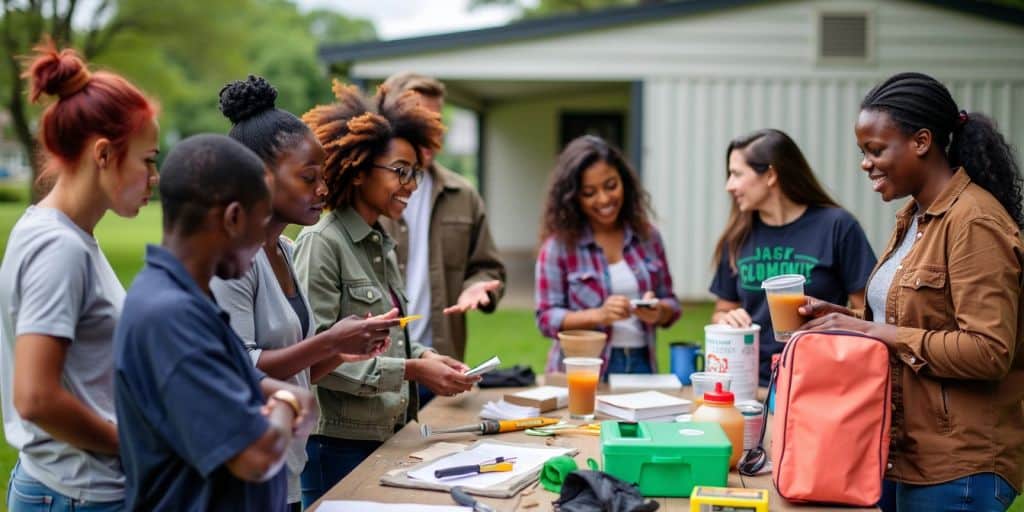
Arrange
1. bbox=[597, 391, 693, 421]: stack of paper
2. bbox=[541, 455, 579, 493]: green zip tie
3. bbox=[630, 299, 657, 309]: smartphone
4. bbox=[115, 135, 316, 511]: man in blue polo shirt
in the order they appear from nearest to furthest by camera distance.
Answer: bbox=[115, 135, 316, 511]: man in blue polo shirt
bbox=[541, 455, 579, 493]: green zip tie
bbox=[597, 391, 693, 421]: stack of paper
bbox=[630, 299, 657, 309]: smartphone

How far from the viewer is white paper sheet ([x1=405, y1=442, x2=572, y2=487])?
259 cm

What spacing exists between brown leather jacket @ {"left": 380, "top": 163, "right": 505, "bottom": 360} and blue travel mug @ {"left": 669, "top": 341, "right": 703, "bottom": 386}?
0.92 metres

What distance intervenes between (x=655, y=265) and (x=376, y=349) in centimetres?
215

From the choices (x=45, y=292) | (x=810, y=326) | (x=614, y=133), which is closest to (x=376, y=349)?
(x=45, y=292)

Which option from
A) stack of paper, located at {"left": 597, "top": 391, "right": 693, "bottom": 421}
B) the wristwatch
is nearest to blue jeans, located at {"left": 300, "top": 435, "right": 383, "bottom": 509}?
stack of paper, located at {"left": 597, "top": 391, "right": 693, "bottom": 421}

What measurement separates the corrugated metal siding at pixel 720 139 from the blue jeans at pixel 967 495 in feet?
29.3

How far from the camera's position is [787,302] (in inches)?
117

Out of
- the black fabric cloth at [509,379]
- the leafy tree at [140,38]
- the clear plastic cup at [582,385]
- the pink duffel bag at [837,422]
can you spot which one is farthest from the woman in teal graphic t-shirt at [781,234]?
the leafy tree at [140,38]

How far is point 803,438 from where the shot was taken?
7.98 feet

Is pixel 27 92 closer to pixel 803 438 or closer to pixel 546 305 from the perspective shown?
pixel 803 438

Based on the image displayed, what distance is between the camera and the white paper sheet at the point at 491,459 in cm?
259

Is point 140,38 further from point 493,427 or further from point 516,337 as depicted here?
point 493,427

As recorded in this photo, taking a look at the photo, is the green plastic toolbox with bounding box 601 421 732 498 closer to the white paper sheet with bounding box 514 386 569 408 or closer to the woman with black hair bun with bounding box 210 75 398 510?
the woman with black hair bun with bounding box 210 75 398 510

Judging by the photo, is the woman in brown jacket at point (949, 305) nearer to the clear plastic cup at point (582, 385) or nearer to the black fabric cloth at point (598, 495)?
the black fabric cloth at point (598, 495)
